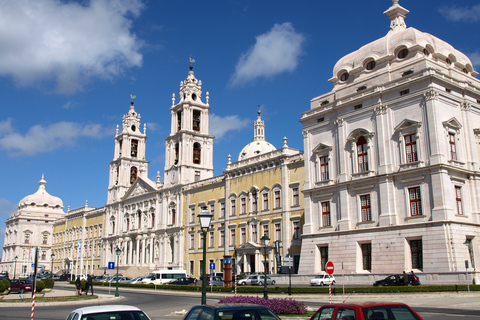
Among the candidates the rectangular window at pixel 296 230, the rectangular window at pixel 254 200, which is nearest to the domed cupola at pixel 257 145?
the rectangular window at pixel 254 200

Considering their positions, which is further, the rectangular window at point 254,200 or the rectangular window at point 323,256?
the rectangular window at point 254,200

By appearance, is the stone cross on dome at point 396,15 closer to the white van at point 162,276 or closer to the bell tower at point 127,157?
the white van at point 162,276

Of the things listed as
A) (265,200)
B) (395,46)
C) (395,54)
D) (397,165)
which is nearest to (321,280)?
(397,165)

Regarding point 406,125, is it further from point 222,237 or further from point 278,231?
point 222,237

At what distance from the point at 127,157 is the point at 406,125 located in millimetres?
65540

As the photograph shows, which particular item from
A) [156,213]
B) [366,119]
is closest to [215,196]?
[156,213]

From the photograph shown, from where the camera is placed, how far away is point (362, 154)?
40531mm

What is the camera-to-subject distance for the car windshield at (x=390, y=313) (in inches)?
357

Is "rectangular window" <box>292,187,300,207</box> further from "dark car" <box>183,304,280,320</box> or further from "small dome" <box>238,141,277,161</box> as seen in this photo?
"small dome" <box>238,141,277,161</box>

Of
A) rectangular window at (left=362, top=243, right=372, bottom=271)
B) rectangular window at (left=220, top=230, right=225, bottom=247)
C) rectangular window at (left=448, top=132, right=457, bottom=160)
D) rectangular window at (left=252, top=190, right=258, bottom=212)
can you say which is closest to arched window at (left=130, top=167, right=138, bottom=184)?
rectangular window at (left=220, top=230, right=225, bottom=247)

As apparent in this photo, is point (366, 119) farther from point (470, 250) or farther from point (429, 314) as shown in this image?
point (429, 314)

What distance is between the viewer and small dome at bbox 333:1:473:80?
40.2 m

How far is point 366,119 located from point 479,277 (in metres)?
14.9

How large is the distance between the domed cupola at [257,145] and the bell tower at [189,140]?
28.7 metres
